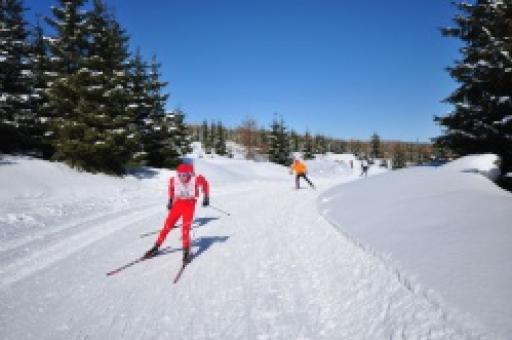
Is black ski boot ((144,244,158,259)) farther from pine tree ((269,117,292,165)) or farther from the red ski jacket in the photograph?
pine tree ((269,117,292,165))

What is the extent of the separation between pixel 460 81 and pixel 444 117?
1.71m

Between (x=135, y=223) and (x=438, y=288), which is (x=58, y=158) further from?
(x=438, y=288)

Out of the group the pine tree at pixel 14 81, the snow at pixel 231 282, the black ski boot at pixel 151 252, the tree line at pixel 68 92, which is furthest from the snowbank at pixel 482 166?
the pine tree at pixel 14 81

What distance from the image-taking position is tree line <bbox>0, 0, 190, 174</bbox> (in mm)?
23625

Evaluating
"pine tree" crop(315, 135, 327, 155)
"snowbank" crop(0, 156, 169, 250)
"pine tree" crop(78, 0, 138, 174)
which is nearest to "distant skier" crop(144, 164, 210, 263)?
"snowbank" crop(0, 156, 169, 250)

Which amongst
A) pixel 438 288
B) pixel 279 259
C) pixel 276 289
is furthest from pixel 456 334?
pixel 279 259

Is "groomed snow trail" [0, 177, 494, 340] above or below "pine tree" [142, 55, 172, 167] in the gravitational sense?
below

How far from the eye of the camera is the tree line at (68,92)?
23.6 meters

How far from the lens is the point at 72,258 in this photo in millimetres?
8164

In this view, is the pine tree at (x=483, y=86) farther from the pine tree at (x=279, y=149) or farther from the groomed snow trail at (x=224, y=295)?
the pine tree at (x=279, y=149)

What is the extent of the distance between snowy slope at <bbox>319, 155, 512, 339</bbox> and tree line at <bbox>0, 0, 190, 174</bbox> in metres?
16.7

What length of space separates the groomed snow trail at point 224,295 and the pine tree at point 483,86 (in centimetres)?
1047

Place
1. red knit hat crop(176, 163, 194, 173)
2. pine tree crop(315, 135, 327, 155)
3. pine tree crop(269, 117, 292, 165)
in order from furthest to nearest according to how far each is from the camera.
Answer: pine tree crop(315, 135, 327, 155) → pine tree crop(269, 117, 292, 165) → red knit hat crop(176, 163, 194, 173)

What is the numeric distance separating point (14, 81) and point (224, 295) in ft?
81.7
